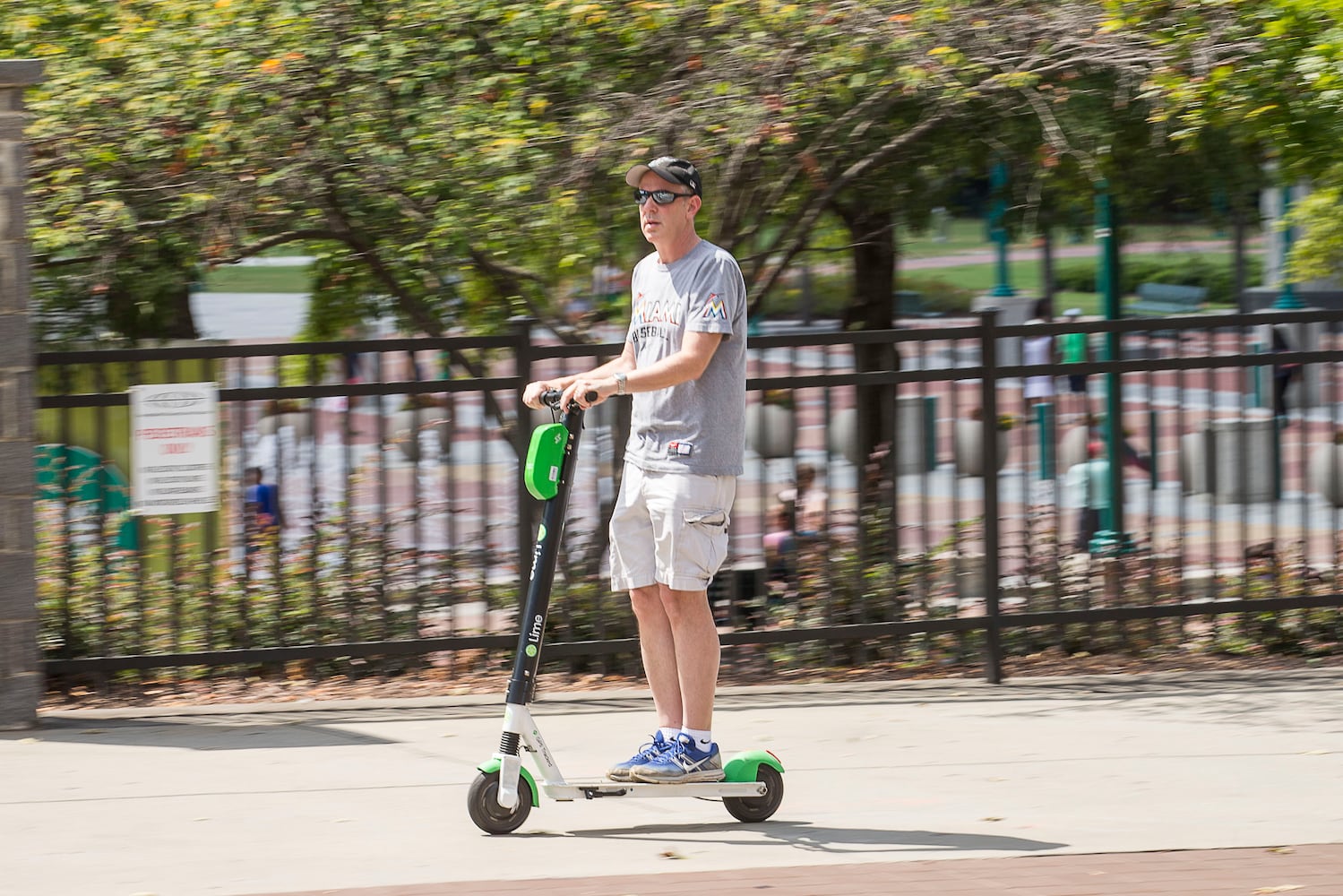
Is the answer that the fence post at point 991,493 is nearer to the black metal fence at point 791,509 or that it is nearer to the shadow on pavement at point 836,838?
the black metal fence at point 791,509

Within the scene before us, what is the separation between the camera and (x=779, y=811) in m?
5.30

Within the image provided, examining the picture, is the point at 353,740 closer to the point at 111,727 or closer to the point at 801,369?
the point at 111,727

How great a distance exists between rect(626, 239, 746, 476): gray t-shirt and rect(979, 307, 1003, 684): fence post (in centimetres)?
220

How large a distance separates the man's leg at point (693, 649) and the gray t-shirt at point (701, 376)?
39 centimetres

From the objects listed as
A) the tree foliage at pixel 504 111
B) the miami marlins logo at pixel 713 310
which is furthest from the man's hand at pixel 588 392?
the tree foliage at pixel 504 111

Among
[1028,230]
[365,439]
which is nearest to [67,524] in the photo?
[365,439]

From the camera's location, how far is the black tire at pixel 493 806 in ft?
16.0

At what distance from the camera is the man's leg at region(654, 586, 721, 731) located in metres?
5.02

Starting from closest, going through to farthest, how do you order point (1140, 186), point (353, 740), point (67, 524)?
point (353, 740), point (67, 524), point (1140, 186)

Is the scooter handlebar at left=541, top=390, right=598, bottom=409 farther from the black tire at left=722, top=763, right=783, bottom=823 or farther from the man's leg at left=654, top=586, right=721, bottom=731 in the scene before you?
the black tire at left=722, top=763, right=783, bottom=823

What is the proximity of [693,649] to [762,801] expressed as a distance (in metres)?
0.52

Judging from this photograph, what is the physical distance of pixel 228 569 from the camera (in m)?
6.85

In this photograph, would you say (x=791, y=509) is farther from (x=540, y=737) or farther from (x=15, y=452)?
(x=15, y=452)

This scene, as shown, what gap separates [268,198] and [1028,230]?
4163 mm
